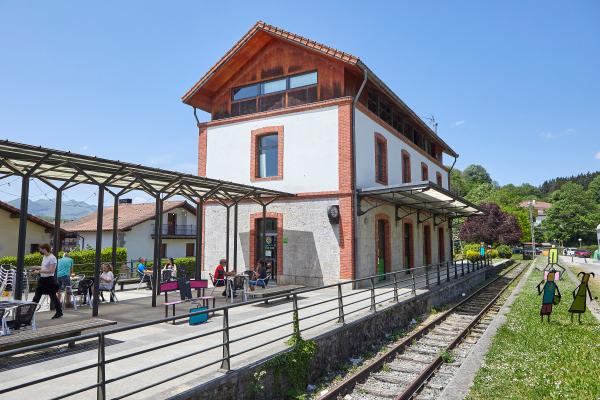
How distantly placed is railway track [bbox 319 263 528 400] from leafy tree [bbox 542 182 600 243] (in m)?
76.7

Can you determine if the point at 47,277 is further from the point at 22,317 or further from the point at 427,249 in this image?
the point at 427,249

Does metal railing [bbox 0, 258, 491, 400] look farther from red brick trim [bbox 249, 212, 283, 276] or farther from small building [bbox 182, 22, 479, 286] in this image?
red brick trim [bbox 249, 212, 283, 276]

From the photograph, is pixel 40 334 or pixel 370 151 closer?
pixel 40 334

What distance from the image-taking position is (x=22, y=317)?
6.20 m

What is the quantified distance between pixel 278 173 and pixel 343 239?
3.81m

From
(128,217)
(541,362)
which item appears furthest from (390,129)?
(128,217)

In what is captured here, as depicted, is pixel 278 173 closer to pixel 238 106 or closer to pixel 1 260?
pixel 238 106

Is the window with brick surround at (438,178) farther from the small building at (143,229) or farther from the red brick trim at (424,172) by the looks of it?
the small building at (143,229)

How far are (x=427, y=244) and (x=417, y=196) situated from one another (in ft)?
25.4

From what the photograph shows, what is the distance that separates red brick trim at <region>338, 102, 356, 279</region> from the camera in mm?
13359

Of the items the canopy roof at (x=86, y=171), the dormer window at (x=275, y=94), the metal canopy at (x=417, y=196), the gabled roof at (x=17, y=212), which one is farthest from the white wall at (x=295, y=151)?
the gabled roof at (x=17, y=212)

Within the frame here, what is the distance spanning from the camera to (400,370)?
281 inches

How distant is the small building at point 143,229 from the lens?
110 feet

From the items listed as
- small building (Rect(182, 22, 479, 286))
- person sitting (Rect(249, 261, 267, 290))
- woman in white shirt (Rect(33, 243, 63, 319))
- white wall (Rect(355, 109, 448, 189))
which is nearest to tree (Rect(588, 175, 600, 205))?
white wall (Rect(355, 109, 448, 189))
